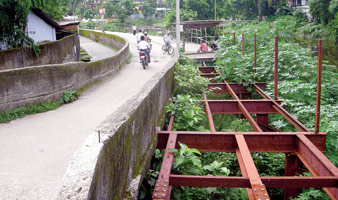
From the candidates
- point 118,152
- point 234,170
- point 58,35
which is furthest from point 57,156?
point 58,35

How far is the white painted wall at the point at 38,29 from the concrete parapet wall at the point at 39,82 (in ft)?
30.3

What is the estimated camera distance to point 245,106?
823 cm

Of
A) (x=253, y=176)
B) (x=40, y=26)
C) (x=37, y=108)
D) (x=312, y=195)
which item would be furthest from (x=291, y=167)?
(x=40, y=26)

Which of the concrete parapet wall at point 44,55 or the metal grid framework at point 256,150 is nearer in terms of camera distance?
the metal grid framework at point 256,150

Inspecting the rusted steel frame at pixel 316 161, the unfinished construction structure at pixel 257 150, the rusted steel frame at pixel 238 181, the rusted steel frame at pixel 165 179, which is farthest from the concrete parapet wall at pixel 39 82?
the rusted steel frame at pixel 316 161

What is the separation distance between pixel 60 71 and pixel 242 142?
5.88 metres

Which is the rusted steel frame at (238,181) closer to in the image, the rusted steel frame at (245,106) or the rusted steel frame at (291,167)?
the rusted steel frame at (291,167)

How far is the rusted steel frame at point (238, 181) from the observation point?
424 centimetres

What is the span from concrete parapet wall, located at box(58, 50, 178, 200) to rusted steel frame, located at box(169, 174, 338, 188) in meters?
0.50

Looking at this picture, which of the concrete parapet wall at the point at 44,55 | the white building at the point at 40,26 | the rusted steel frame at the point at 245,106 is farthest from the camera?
the white building at the point at 40,26

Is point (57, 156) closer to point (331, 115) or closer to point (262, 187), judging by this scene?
point (262, 187)

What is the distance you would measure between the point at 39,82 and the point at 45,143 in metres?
3.13

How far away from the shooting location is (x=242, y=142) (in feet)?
17.5

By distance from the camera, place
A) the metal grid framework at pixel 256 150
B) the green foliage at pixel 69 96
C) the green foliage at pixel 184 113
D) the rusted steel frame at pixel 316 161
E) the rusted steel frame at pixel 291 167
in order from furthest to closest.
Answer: the green foliage at pixel 69 96 → the green foliage at pixel 184 113 → the rusted steel frame at pixel 291 167 → the rusted steel frame at pixel 316 161 → the metal grid framework at pixel 256 150
